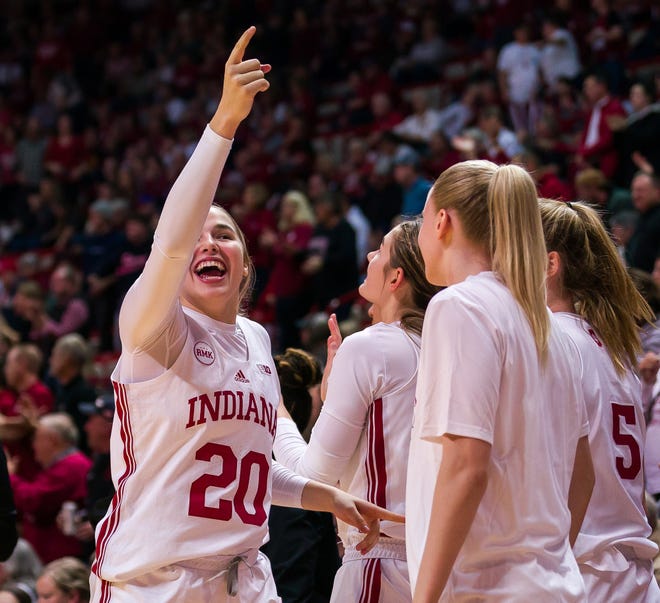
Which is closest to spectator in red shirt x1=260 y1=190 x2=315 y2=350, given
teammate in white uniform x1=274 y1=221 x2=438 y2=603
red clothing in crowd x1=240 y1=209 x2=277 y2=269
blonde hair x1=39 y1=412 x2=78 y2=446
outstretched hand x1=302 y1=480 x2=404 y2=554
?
red clothing in crowd x1=240 y1=209 x2=277 y2=269

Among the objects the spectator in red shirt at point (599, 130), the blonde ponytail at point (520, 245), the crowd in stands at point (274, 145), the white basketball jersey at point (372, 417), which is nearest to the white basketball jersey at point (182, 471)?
the white basketball jersey at point (372, 417)

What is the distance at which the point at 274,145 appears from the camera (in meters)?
14.8

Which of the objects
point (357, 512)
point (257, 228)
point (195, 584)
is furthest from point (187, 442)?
point (257, 228)

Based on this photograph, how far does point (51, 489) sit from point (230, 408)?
3817 millimetres

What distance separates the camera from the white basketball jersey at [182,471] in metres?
2.75

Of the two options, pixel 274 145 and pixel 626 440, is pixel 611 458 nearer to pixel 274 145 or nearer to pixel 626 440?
pixel 626 440

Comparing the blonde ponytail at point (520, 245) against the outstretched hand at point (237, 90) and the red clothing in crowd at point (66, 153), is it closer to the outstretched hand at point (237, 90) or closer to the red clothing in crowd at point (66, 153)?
the outstretched hand at point (237, 90)

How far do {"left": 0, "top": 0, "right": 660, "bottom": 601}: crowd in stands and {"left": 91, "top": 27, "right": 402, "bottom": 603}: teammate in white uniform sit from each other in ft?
6.56

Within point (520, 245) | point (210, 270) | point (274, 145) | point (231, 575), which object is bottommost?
point (231, 575)

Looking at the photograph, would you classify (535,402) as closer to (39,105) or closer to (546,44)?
(546,44)

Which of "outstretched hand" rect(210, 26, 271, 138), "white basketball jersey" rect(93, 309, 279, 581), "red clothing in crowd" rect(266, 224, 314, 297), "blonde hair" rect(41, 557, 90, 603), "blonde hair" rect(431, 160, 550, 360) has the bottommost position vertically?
"blonde hair" rect(41, 557, 90, 603)

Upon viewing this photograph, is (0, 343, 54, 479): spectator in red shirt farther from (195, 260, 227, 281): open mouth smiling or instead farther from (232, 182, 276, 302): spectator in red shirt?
(195, 260, 227, 281): open mouth smiling

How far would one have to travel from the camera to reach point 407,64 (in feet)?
47.2

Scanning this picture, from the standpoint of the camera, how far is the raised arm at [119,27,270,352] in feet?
8.42
